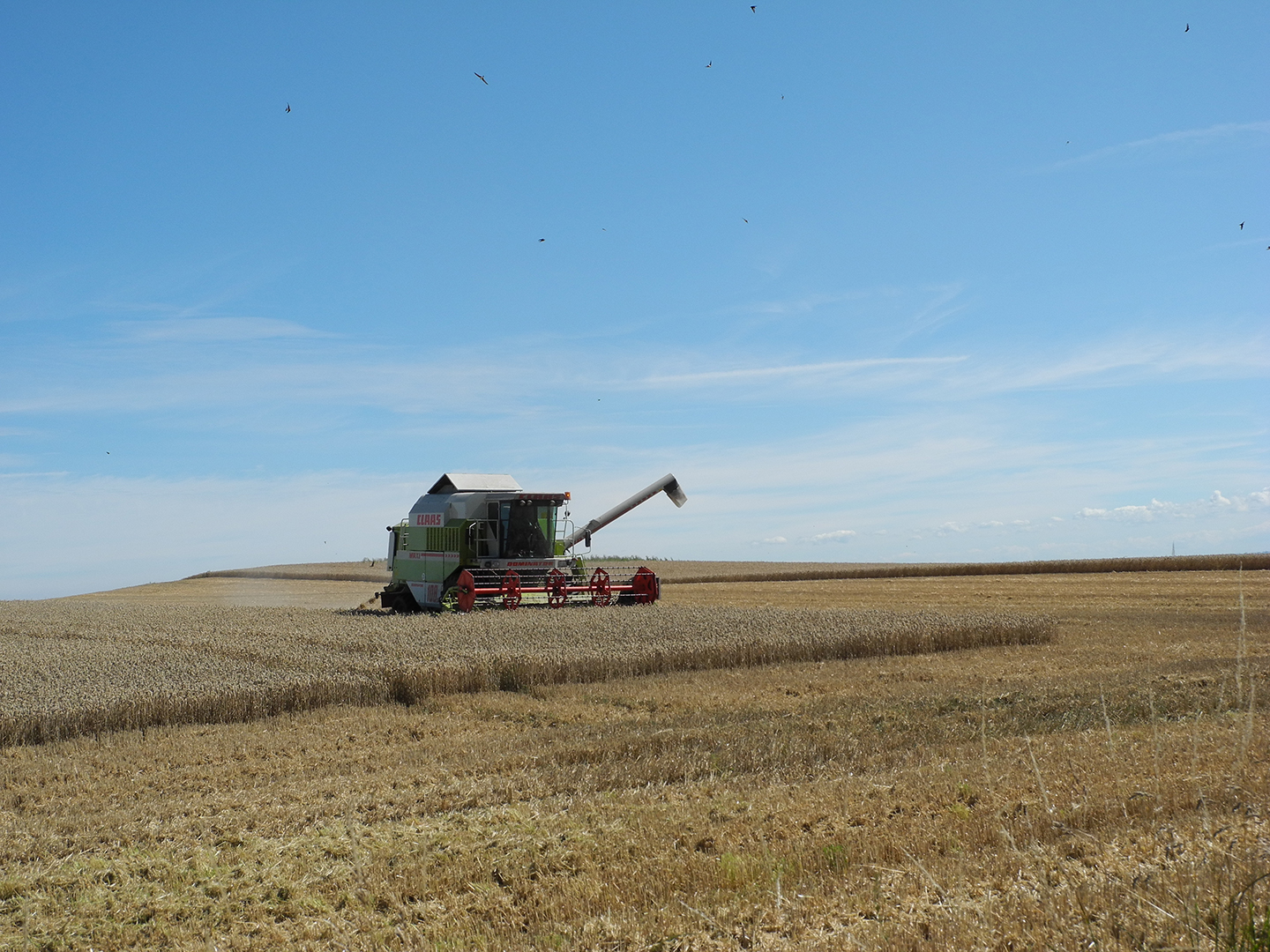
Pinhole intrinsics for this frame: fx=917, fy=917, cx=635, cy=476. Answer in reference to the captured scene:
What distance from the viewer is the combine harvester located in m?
22.3

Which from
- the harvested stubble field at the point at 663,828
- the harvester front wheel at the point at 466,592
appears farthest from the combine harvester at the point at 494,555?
the harvested stubble field at the point at 663,828

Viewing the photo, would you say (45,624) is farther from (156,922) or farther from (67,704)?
(156,922)

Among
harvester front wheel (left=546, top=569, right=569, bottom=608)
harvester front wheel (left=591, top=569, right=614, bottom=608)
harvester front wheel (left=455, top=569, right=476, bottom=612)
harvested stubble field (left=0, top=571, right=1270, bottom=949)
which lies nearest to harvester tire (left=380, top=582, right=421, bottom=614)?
harvester front wheel (left=455, top=569, right=476, bottom=612)

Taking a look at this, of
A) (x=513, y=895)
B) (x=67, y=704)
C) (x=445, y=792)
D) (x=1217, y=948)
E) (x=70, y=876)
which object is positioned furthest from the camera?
(x=67, y=704)

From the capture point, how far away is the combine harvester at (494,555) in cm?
2230

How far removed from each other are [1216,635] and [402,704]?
14740mm

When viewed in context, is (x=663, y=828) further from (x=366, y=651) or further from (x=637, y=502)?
(x=637, y=502)

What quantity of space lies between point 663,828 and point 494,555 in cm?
1741

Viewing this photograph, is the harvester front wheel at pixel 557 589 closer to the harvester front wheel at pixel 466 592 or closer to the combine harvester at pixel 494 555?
the combine harvester at pixel 494 555

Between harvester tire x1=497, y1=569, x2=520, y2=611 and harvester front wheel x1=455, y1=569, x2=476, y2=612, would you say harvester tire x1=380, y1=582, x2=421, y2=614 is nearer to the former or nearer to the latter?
harvester front wheel x1=455, y1=569, x2=476, y2=612

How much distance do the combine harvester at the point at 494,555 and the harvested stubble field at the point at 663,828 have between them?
11.3m

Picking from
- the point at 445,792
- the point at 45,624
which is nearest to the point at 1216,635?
the point at 445,792

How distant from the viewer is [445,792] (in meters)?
7.02

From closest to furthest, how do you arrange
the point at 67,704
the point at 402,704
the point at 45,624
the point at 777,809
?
the point at 777,809 → the point at 67,704 → the point at 402,704 → the point at 45,624
